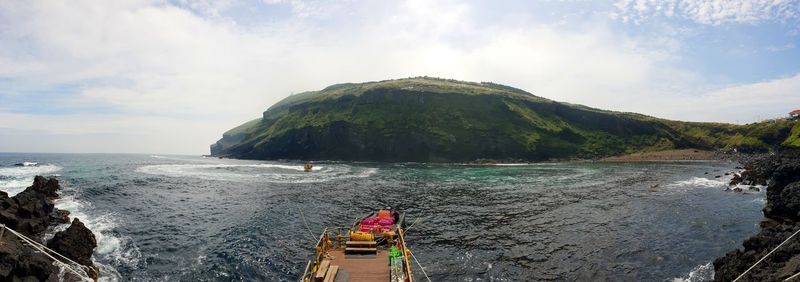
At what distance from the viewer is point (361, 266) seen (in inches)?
842

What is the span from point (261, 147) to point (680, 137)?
636 ft

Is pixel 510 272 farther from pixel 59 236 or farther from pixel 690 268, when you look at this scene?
pixel 59 236

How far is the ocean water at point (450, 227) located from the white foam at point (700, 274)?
169 mm

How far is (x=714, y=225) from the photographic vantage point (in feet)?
116

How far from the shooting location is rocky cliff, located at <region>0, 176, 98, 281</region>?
17891 mm

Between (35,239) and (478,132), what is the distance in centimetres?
14625

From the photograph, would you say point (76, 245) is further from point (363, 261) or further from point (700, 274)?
point (700, 274)

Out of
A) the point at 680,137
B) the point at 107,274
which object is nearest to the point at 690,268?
the point at 107,274

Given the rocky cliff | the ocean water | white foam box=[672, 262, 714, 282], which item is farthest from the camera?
the ocean water

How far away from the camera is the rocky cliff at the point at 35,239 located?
17891mm

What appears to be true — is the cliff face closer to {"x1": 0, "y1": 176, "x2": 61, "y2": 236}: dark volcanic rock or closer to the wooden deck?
the wooden deck

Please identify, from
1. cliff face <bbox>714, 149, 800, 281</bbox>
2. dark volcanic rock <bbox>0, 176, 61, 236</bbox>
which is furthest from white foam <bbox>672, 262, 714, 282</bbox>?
dark volcanic rock <bbox>0, 176, 61, 236</bbox>

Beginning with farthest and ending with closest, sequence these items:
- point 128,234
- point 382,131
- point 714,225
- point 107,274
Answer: point 382,131 < point 714,225 < point 128,234 < point 107,274

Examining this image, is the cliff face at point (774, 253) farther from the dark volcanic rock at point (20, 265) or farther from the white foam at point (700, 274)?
the dark volcanic rock at point (20, 265)
